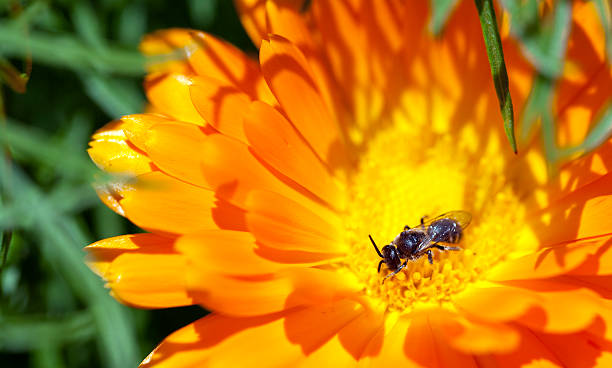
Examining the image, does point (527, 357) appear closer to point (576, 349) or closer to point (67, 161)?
point (576, 349)

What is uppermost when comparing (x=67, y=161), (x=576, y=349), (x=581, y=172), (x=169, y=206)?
(x=67, y=161)

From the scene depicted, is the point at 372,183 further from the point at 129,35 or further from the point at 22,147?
the point at 22,147

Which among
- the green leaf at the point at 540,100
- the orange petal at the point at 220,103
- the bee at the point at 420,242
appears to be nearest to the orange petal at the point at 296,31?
the orange petal at the point at 220,103

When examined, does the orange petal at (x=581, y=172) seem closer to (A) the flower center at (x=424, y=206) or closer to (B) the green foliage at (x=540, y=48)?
(A) the flower center at (x=424, y=206)

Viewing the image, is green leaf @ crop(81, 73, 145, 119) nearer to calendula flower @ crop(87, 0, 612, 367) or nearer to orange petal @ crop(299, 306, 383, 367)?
calendula flower @ crop(87, 0, 612, 367)

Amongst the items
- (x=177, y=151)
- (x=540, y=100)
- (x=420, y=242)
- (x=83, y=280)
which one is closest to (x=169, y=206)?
(x=177, y=151)

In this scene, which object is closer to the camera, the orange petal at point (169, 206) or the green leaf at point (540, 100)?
the green leaf at point (540, 100)

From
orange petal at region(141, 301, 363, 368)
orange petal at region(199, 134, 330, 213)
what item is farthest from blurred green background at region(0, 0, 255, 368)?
orange petal at region(199, 134, 330, 213)
